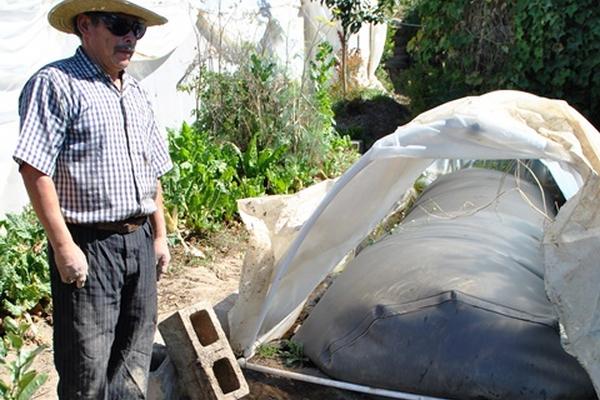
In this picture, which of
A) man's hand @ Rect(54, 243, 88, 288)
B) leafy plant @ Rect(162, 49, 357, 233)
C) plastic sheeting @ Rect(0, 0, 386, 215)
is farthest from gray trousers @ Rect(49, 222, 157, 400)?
leafy plant @ Rect(162, 49, 357, 233)

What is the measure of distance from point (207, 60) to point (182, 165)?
7.22ft

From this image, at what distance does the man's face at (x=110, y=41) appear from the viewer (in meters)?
3.05

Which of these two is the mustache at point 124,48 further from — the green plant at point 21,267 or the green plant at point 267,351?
the green plant at point 21,267

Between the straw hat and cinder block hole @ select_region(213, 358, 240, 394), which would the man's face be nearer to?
the straw hat

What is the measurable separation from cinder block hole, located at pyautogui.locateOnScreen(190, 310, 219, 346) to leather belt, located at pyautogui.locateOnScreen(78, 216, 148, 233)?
798mm

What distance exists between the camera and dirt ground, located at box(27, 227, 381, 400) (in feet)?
12.1

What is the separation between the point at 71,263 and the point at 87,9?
90 cm

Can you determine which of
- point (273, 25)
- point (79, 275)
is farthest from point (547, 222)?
point (273, 25)

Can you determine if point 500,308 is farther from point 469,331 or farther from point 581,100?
point 581,100

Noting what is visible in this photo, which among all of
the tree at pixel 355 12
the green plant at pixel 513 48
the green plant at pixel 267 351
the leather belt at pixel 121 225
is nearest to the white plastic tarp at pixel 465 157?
the green plant at pixel 267 351

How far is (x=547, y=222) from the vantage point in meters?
3.61

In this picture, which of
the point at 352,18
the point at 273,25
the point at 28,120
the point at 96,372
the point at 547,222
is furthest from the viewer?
the point at 352,18

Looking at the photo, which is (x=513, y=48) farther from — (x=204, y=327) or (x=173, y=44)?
(x=204, y=327)

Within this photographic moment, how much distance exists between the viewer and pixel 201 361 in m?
3.68
